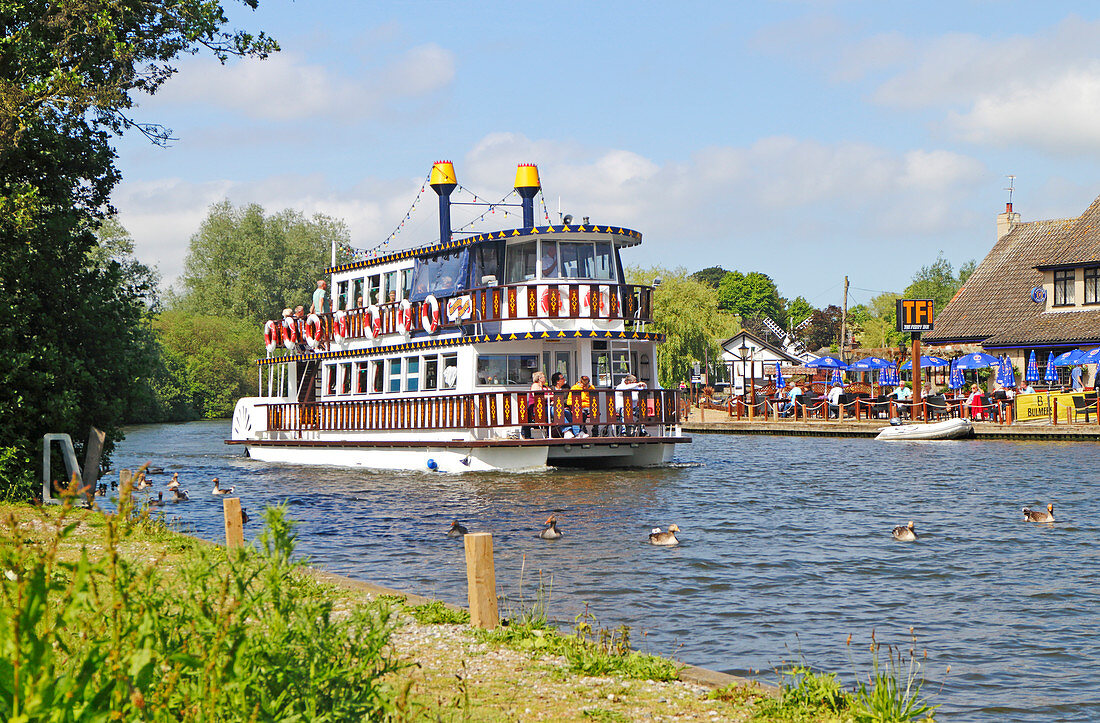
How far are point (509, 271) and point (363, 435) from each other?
584cm

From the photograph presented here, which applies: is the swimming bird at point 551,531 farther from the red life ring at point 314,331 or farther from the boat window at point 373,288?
the red life ring at point 314,331

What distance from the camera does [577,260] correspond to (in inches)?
990

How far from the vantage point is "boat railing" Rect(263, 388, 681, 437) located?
78.6ft

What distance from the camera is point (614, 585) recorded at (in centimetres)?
1254

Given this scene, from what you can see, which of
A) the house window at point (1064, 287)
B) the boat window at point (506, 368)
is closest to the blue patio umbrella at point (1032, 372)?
the house window at point (1064, 287)

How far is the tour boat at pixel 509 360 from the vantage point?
2415cm

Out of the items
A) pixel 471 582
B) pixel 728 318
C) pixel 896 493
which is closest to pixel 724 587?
pixel 471 582

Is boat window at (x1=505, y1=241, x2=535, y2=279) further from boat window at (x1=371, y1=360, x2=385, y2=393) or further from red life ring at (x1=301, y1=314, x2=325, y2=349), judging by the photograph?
red life ring at (x1=301, y1=314, x2=325, y2=349)

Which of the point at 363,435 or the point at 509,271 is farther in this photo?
the point at 363,435

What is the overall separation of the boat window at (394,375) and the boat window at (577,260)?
533 cm

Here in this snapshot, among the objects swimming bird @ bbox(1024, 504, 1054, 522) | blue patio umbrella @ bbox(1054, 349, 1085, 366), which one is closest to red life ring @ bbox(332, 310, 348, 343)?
swimming bird @ bbox(1024, 504, 1054, 522)

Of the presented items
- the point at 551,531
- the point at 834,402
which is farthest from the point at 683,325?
the point at 551,531

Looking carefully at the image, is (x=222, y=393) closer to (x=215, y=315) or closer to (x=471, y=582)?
(x=215, y=315)

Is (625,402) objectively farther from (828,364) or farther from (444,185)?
(828,364)
